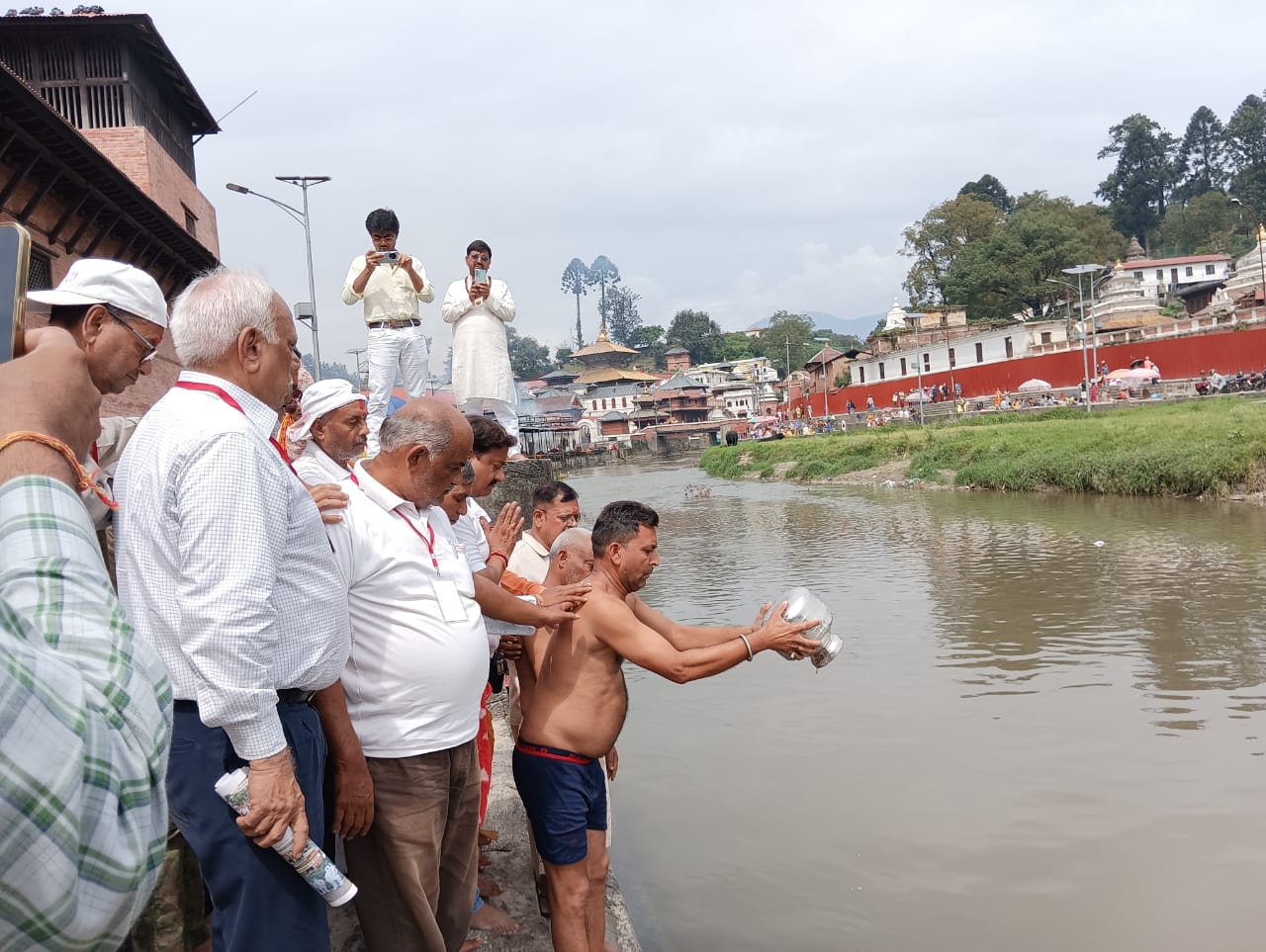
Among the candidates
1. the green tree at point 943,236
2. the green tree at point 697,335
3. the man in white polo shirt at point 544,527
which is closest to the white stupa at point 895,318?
the green tree at point 943,236

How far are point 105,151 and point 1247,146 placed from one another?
335 feet

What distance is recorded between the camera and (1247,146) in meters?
90.7

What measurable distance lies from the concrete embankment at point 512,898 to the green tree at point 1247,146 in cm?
9960

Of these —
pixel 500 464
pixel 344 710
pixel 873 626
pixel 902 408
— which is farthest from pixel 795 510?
pixel 902 408

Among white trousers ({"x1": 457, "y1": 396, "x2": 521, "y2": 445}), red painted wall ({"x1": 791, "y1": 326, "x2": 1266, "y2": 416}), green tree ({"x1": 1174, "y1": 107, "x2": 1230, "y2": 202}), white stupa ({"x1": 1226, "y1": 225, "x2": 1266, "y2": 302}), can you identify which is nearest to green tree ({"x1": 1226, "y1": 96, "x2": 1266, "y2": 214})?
green tree ({"x1": 1174, "y1": 107, "x2": 1230, "y2": 202})

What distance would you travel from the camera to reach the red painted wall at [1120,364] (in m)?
39.4

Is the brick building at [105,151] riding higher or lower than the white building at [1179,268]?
lower

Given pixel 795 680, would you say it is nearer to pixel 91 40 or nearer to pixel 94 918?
pixel 94 918

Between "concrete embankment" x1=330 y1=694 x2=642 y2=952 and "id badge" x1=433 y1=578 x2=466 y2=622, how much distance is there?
1.38 metres

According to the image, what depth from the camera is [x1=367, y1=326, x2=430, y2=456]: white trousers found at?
700 cm

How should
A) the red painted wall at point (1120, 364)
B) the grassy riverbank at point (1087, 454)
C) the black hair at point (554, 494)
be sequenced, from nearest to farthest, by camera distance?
the black hair at point (554, 494) < the grassy riverbank at point (1087, 454) < the red painted wall at point (1120, 364)

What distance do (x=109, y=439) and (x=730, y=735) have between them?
5.37 m

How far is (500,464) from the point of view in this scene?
4215 millimetres

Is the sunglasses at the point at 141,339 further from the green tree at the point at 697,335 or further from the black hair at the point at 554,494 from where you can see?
the green tree at the point at 697,335
